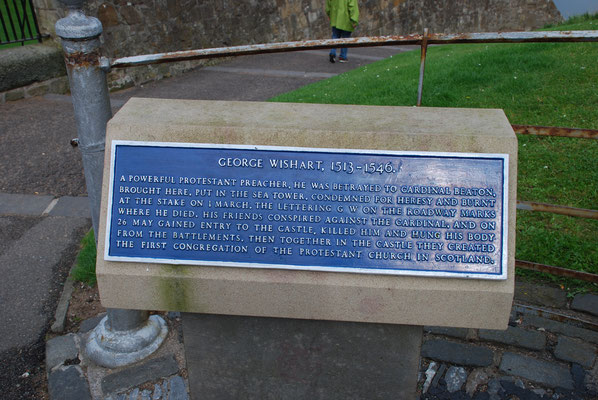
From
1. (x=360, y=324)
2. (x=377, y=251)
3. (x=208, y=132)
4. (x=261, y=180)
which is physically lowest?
(x=360, y=324)

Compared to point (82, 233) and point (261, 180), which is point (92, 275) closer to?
point (82, 233)

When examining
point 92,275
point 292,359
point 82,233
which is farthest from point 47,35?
point 292,359

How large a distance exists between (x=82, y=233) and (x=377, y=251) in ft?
10.1

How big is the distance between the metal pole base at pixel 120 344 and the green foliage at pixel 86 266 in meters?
0.61

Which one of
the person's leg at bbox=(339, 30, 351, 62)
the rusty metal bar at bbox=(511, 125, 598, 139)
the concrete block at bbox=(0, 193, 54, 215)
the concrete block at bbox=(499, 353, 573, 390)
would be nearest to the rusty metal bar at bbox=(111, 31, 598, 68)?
the rusty metal bar at bbox=(511, 125, 598, 139)

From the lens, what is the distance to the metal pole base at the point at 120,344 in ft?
10.9

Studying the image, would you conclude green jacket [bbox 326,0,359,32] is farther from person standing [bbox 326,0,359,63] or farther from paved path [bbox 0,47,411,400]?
paved path [bbox 0,47,411,400]

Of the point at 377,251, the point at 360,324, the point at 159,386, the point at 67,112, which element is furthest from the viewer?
the point at 67,112

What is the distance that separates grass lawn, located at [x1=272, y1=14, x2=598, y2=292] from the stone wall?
2872 mm

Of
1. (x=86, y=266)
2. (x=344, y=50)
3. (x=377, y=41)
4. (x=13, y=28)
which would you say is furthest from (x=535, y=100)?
(x=13, y=28)

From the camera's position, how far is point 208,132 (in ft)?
8.25

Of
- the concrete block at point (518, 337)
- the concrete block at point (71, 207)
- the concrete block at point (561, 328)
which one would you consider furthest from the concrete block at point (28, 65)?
the concrete block at point (561, 328)

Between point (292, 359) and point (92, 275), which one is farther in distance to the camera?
point (92, 275)

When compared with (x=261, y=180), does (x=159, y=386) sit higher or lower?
lower
